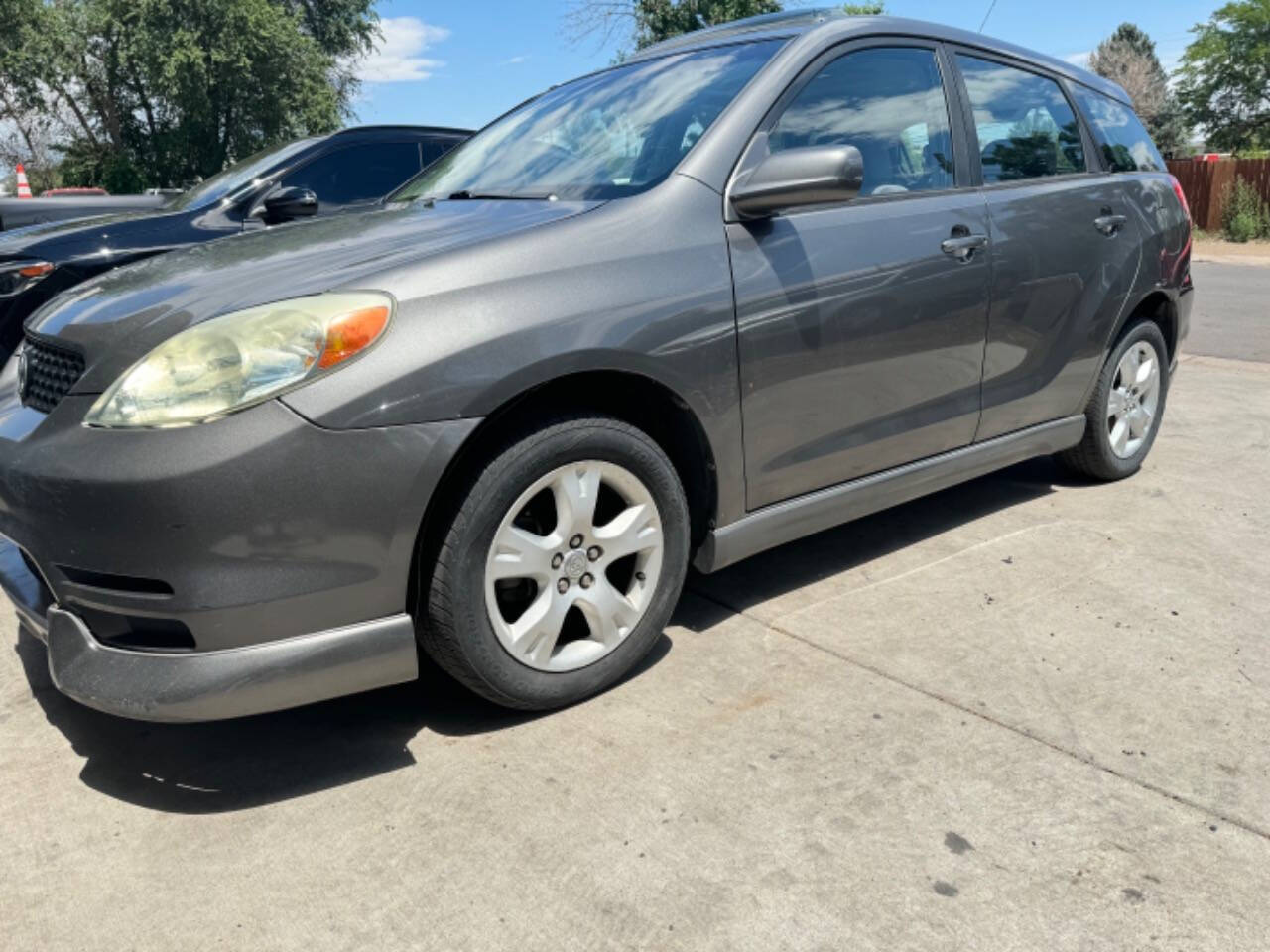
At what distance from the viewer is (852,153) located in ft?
8.67

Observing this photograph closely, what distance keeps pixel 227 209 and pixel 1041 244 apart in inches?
164

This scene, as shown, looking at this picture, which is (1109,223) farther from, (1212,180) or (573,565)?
(1212,180)

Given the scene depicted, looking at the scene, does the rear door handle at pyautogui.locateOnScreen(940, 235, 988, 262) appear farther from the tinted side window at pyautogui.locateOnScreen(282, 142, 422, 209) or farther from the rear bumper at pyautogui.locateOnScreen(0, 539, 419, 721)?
the tinted side window at pyautogui.locateOnScreen(282, 142, 422, 209)

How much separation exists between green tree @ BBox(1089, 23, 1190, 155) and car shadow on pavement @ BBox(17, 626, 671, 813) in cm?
6385

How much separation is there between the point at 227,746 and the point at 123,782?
0.23 m

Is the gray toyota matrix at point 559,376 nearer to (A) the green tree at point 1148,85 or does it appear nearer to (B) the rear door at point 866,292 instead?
(B) the rear door at point 866,292

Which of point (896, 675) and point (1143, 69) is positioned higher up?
point (1143, 69)

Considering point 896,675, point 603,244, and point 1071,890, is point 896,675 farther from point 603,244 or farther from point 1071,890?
point 603,244

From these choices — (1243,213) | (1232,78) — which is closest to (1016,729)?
(1243,213)

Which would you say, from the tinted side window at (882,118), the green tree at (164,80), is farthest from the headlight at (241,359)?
the green tree at (164,80)

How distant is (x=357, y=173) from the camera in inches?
237

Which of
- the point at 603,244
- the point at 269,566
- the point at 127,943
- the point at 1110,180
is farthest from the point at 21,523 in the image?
the point at 1110,180

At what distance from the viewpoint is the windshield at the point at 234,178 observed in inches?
222

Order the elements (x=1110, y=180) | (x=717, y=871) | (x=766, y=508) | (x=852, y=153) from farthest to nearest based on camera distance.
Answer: (x=1110, y=180), (x=766, y=508), (x=852, y=153), (x=717, y=871)
